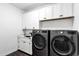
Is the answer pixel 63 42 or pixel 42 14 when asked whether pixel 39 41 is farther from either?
pixel 42 14

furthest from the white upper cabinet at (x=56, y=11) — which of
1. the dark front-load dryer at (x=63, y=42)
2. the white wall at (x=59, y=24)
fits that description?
the dark front-load dryer at (x=63, y=42)

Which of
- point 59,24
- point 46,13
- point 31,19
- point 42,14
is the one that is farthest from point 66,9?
point 31,19

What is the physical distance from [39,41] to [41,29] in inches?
13.9

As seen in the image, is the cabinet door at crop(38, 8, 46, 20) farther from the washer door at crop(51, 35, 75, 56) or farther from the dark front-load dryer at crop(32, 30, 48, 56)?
the washer door at crop(51, 35, 75, 56)

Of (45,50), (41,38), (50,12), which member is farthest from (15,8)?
(45,50)

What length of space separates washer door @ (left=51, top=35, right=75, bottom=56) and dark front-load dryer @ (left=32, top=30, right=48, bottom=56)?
179 mm

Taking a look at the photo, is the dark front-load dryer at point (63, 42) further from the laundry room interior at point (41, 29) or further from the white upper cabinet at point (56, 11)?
the white upper cabinet at point (56, 11)

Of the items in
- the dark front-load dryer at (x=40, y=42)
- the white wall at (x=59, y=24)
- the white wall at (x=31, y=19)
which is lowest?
the dark front-load dryer at (x=40, y=42)

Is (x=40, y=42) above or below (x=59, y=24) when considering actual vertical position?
below

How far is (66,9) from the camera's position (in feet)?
4.51

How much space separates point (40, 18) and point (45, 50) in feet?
3.38

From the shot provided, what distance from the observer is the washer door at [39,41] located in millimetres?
1223

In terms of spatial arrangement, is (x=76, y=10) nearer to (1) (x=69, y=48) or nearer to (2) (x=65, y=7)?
(2) (x=65, y=7)

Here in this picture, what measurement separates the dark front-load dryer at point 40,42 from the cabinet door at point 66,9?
69cm
